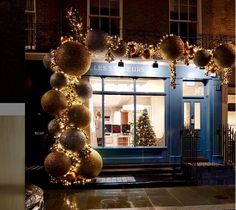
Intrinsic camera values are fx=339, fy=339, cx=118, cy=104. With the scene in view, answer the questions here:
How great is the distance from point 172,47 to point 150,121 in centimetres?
731

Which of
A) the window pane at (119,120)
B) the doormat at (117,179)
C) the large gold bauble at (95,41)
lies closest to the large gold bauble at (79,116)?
the large gold bauble at (95,41)

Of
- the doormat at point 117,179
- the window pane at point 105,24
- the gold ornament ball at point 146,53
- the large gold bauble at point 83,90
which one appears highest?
the window pane at point 105,24

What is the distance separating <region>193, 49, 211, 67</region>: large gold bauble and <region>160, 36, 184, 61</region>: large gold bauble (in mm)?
342

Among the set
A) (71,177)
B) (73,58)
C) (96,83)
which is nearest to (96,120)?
(96,83)

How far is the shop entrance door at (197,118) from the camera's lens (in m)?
13.3

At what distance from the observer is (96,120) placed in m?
12.6

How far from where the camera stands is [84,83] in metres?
5.85

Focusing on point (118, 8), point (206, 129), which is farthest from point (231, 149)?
point (118, 8)

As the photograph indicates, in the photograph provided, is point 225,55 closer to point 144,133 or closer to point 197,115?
point 144,133

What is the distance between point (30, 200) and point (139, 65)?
8943 mm

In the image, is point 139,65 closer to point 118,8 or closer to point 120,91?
point 120,91

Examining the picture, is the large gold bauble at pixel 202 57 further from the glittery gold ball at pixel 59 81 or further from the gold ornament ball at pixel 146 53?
the glittery gold ball at pixel 59 81

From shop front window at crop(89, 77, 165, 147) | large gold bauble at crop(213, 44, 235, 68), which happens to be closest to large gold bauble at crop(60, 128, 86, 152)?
large gold bauble at crop(213, 44, 235, 68)

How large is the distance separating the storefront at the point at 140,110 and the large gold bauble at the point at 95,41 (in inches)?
278
